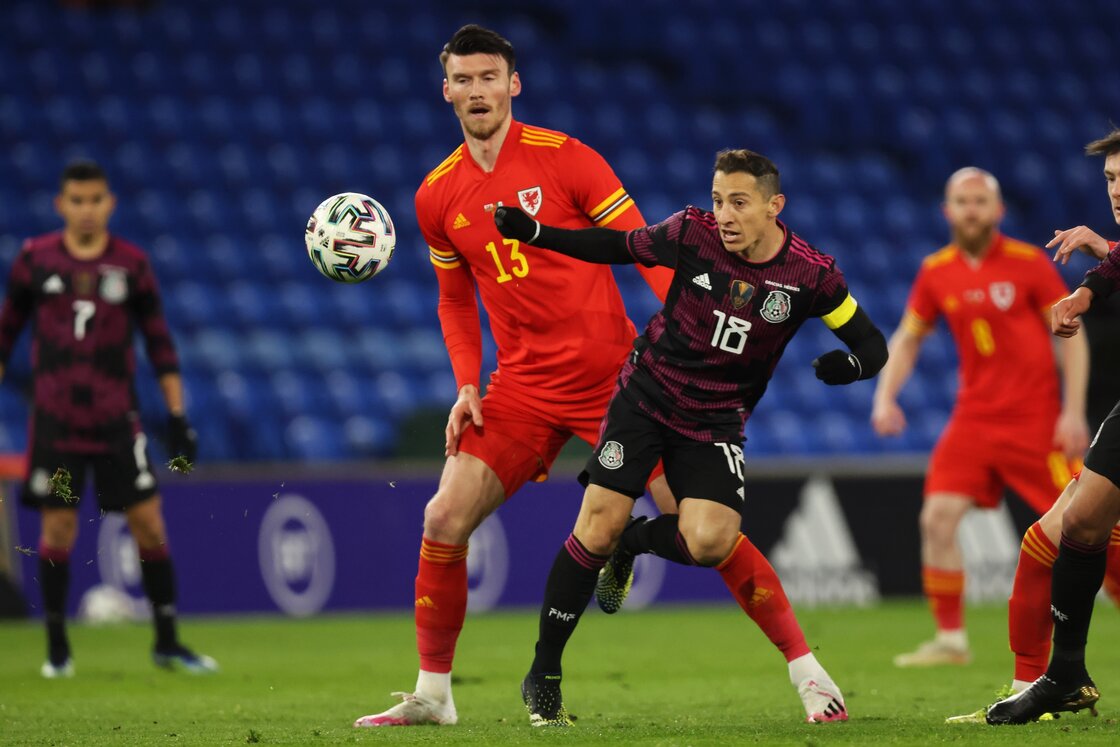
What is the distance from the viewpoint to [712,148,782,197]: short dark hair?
16.5 feet

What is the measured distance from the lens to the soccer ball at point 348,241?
5.39m

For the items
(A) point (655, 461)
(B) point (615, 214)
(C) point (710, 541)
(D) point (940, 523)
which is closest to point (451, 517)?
(A) point (655, 461)

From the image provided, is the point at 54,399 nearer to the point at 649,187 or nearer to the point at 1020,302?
the point at 1020,302

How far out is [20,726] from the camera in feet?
17.8

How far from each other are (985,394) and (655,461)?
3.37 metres

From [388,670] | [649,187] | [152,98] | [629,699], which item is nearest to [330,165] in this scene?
[152,98]

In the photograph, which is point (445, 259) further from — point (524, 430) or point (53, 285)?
point (53, 285)

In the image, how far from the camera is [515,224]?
503 centimetres

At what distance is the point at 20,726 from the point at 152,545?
8.34ft

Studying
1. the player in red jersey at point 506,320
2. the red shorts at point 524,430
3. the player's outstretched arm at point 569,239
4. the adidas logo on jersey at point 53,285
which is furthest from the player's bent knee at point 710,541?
the adidas logo on jersey at point 53,285

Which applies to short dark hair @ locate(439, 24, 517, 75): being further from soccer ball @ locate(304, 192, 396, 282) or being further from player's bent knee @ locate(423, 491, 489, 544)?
player's bent knee @ locate(423, 491, 489, 544)

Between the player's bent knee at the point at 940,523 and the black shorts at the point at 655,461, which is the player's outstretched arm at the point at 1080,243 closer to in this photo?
the black shorts at the point at 655,461

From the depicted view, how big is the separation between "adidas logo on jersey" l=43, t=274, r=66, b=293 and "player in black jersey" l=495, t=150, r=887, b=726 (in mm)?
3567

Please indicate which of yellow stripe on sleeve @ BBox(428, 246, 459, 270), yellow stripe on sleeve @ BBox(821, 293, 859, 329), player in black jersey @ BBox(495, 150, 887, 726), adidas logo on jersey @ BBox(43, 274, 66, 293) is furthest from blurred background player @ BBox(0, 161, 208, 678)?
yellow stripe on sleeve @ BBox(821, 293, 859, 329)
